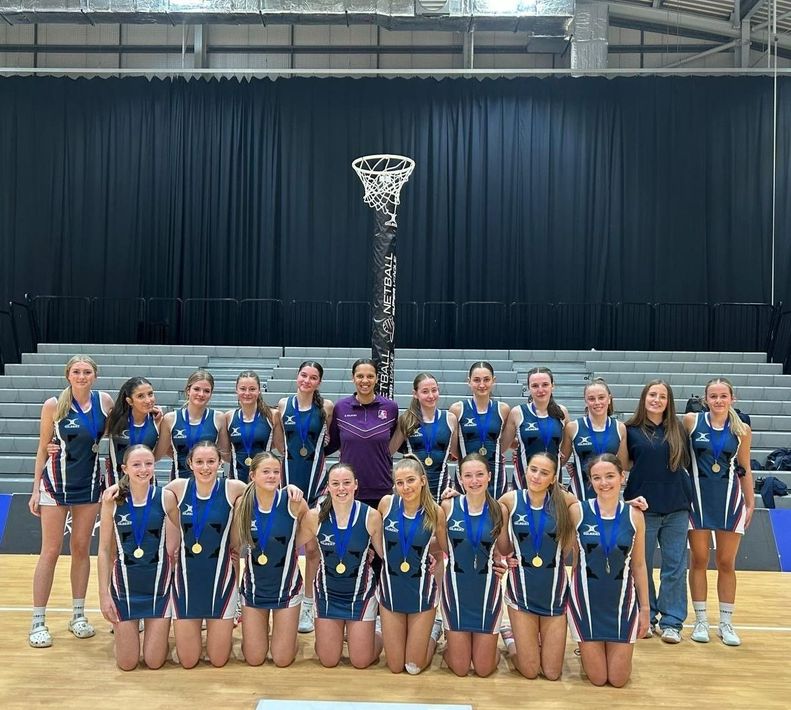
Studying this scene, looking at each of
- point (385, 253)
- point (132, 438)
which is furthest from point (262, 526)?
point (385, 253)

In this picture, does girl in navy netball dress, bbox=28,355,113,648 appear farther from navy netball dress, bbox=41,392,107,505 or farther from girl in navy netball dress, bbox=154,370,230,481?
girl in navy netball dress, bbox=154,370,230,481

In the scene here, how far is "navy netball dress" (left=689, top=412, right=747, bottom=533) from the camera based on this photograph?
433cm

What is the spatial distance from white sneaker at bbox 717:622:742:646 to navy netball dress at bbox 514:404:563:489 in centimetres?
125

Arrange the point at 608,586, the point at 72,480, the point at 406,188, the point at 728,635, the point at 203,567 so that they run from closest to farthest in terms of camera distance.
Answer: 1. the point at 608,586
2. the point at 203,567
3. the point at 72,480
4. the point at 728,635
5. the point at 406,188

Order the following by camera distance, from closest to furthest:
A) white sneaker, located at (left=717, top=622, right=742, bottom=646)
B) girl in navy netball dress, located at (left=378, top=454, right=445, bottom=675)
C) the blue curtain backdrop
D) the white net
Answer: girl in navy netball dress, located at (left=378, top=454, right=445, bottom=675)
white sneaker, located at (left=717, top=622, right=742, bottom=646)
the white net
the blue curtain backdrop

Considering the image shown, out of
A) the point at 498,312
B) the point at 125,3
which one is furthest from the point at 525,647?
the point at 125,3

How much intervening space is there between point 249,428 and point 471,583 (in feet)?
4.84

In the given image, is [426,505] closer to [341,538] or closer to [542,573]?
[341,538]

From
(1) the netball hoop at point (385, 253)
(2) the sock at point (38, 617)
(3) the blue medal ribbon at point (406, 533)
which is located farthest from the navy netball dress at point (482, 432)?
(1) the netball hoop at point (385, 253)

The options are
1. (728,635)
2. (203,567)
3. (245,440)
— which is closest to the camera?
(203,567)

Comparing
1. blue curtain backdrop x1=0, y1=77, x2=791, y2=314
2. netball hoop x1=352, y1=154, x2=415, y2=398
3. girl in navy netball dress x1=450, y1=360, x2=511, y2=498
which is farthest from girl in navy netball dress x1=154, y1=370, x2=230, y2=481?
blue curtain backdrop x1=0, y1=77, x2=791, y2=314

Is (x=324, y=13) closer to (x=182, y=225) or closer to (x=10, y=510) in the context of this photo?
(x=182, y=225)

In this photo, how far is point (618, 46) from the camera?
13680 millimetres

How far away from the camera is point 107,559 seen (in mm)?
3756
